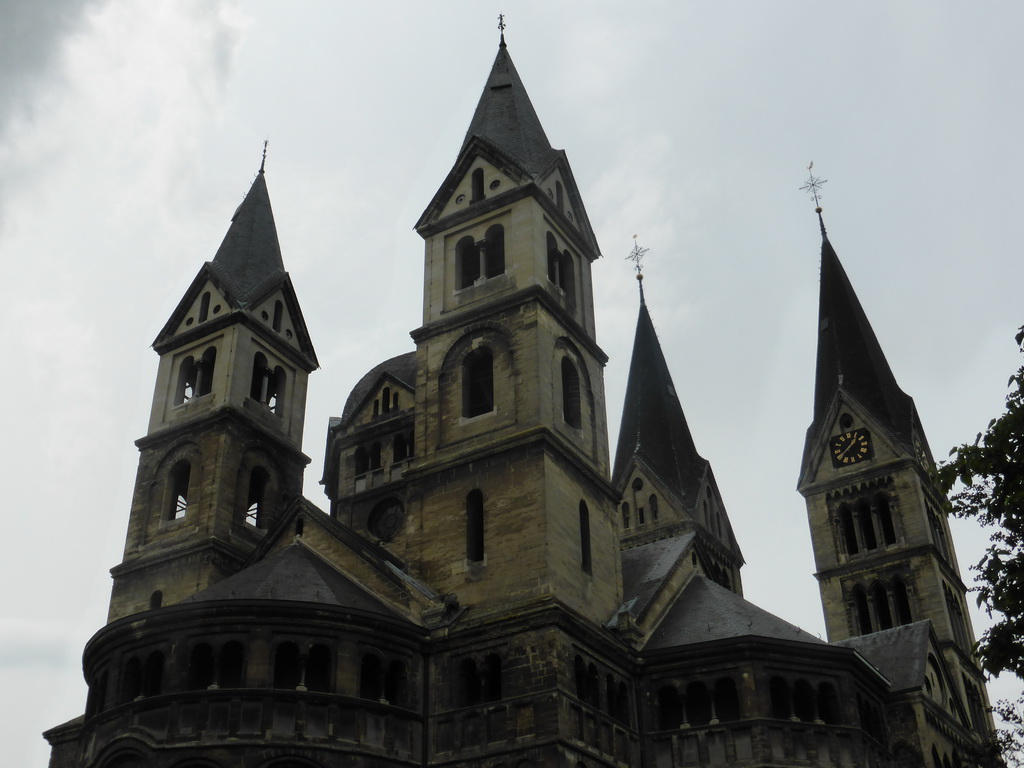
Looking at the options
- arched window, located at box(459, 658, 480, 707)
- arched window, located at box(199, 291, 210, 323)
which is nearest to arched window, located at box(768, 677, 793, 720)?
arched window, located at box(459, 658, 480, 707)

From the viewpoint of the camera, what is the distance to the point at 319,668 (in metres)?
29.5

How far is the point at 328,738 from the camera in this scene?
2812 centimetres

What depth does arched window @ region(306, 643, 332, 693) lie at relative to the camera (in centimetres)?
2920

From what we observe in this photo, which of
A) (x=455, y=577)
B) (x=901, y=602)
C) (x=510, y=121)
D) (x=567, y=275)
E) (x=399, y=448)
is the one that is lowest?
(x=455, y=577)

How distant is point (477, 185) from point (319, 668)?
59.3 ft

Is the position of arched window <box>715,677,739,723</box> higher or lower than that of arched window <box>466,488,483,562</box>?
lower

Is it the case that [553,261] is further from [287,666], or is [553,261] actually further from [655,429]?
[655,429]

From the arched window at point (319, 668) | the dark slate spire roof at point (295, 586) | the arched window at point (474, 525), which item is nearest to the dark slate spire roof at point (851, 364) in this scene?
the arched window at point (474, 525)

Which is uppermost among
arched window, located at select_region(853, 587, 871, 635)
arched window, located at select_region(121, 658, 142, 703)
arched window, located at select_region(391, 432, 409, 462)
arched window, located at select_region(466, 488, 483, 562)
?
arched window, located at select_region(391, 432, 409, 462)

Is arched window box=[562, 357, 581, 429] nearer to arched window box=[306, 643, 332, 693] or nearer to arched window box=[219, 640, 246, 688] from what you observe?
arched window box=[306, 643, 332, 693]

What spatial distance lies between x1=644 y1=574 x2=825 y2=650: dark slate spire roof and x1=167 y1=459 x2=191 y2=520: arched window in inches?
610

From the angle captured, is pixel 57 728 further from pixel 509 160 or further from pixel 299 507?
pixel 509 160

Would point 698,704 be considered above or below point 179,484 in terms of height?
below

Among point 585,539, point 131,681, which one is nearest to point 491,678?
point 585,539
